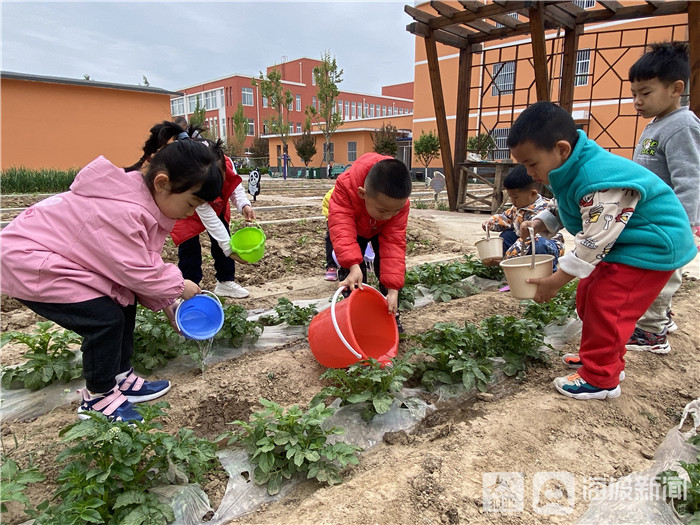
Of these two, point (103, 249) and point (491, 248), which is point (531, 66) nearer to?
point (491, 248)

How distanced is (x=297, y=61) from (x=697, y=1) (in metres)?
50.0

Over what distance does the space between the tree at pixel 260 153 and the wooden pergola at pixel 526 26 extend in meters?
31.4

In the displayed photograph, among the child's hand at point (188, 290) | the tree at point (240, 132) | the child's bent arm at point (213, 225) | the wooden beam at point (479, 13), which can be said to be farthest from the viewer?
the tree at point (240, 132)

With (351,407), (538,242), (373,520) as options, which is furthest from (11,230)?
(538,242)

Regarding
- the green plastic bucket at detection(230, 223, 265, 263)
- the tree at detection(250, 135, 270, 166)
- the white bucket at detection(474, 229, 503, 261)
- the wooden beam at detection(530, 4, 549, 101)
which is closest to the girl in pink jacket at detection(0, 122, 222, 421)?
the green plastic bucket at detection(230, 223, 265, 263)

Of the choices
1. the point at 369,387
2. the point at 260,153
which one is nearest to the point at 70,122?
the point at 369,387

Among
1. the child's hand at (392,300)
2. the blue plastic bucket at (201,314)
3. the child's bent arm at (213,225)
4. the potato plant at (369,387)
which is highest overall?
Result: the child's bent arm at (213,225)

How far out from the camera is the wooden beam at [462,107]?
28.6 ft

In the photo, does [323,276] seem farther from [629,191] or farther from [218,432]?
[629,191]

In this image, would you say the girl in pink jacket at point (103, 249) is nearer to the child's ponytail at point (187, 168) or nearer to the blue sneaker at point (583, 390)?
the child's ponytail at point (187, 168)

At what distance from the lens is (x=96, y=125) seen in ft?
52.4

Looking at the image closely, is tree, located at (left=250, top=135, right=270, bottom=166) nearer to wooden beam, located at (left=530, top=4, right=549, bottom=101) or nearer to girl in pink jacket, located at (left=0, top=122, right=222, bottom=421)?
wooden beam, located at (left=530, top=4, right=549, bottom=101)

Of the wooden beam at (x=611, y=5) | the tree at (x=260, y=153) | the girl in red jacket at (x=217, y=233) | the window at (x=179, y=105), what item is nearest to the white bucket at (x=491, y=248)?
the girl in red jacket at (x=217, y=233)

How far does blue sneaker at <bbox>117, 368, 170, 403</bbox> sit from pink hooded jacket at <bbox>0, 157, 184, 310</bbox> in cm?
49
